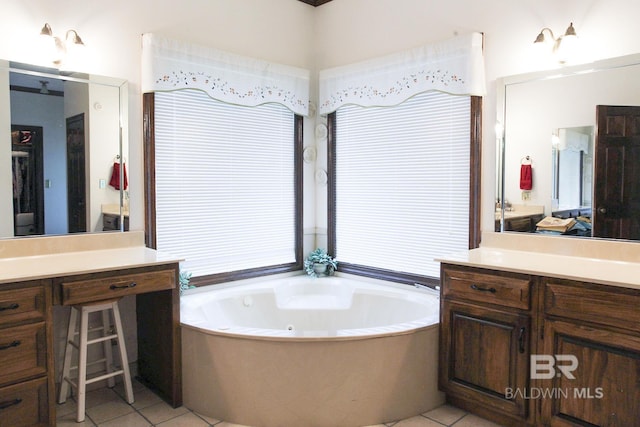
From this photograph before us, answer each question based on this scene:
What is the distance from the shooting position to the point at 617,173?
7.93ft

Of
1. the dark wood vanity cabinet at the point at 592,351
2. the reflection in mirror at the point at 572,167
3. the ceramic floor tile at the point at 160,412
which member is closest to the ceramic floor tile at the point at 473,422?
the dark wood vanity cabinet at the point at 592,351

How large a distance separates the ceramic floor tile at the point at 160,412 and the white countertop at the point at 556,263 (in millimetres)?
1672

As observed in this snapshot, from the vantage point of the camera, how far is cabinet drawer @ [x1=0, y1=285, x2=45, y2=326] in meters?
1.98

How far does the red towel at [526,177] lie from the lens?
107 inches

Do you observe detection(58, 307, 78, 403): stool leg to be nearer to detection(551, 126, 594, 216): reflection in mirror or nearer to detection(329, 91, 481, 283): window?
detection(329, 91, 481, 283): window

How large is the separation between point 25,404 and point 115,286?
620 millimetres

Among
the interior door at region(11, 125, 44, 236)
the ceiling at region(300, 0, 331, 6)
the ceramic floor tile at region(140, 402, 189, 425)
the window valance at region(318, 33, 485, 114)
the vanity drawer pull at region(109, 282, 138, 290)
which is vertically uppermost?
the ceiling at region(300, 0, 331, 6)

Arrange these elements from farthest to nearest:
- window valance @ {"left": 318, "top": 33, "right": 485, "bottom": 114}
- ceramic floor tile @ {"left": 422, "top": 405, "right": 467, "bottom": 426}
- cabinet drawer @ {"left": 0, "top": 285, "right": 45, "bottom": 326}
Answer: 1. window valance @ {"left": 318, "top": 33, "right": 485, "bottom": 114}
2. ceramic floor tile @ {"left": 422, "top": 405, "right": 467, "bottom": 426}
3. cabinet drawer @ {"left": 0, "top": 285, "right": 45, "bottom": 326}

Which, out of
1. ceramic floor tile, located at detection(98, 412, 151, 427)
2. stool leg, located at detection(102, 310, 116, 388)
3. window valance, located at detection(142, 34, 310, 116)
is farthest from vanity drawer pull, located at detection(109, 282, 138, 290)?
window valance, located at detection(142, 34, 310, 116)

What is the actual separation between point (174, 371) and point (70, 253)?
905 mm

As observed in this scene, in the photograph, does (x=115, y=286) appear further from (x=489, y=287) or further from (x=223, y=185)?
(x=489, y=287)

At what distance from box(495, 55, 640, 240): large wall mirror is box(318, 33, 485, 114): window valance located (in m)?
0.24

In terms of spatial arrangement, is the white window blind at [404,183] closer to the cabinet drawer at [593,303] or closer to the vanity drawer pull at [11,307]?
the cabinet drawer at [593,303]

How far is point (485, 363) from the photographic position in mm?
2363
